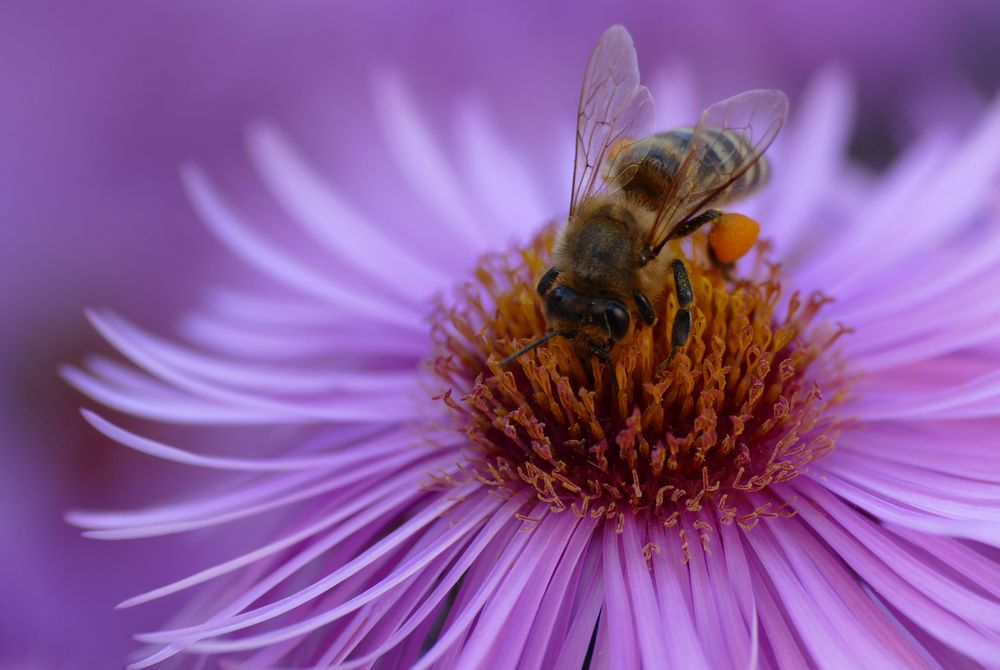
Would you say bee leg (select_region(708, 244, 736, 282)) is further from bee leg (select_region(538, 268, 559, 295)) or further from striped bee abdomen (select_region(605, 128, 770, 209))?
bee leg (select_region(538, 268, 559, 295))

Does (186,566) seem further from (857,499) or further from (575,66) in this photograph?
(575,66)

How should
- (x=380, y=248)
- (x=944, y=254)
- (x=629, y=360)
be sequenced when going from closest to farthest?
(x=629, y=360), (x=944, y=254), (x=380, y=248)

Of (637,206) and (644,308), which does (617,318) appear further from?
(637,206)

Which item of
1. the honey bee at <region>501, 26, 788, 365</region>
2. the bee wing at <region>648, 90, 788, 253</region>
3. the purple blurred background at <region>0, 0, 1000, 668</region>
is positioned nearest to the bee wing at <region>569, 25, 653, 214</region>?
the honey bee at <region>501, 26, 788, 365</region>

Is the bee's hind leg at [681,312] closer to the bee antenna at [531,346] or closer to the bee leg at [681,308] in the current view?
the bee leg at [681,308]

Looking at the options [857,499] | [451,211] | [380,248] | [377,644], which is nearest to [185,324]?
[380,248]

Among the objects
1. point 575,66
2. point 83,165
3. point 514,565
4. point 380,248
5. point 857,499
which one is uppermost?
point 83,165
